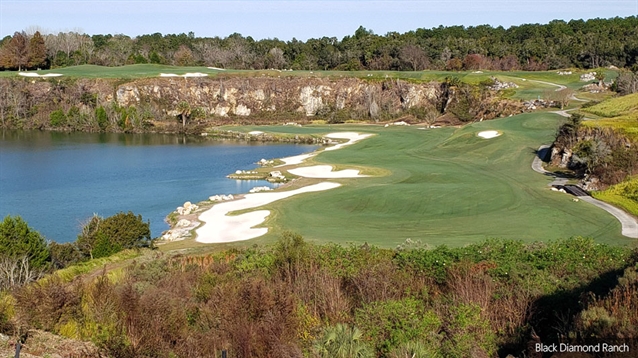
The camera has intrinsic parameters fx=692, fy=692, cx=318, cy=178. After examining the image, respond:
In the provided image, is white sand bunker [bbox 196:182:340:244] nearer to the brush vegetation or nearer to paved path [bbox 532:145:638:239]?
the brush vegetation

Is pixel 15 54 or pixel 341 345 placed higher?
pixel 15 54

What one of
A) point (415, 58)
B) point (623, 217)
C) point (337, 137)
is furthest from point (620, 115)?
point (415, 58)

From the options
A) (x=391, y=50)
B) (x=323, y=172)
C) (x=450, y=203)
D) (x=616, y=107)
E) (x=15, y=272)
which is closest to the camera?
(x=15, y=272)

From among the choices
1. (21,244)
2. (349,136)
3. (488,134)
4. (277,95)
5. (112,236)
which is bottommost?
(349,136)

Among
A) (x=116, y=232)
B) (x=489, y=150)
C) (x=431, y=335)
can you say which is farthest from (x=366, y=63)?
(x=431, y=335)

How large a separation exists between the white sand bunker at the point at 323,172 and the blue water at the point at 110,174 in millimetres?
3762

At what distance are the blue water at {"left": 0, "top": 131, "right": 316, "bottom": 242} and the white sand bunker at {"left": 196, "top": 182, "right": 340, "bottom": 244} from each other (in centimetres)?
297

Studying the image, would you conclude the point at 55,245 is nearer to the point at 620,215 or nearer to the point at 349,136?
the point at 620,215

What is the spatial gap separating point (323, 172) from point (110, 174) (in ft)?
57.9

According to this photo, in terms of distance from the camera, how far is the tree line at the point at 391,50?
11181cm

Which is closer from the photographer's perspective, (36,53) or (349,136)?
(349,136)

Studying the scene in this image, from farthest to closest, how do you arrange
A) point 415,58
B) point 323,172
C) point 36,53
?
point 415,58 → point 36,53 → point 323,172

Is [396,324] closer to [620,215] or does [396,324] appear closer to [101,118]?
[620,215]

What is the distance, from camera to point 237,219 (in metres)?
38.0
